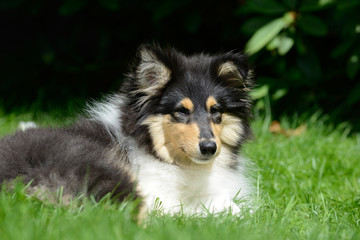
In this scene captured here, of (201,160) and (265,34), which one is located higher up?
(265,34)

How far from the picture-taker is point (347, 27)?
19.6ft

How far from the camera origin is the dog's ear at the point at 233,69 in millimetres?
4012

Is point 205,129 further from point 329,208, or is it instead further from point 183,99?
point 329,208

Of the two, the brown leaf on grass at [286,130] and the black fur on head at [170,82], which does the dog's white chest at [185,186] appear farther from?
the brown leaf on grass at [286,130]

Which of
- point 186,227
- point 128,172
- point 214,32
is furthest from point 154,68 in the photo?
point 214,32

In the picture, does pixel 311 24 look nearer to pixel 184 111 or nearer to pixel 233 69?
pixel 233 69

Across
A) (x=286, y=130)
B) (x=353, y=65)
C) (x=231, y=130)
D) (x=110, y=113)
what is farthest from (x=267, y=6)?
(x=110, y=113)

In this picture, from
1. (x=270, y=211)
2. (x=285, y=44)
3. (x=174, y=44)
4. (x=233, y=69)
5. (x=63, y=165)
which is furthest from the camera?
(x=174, y=44)

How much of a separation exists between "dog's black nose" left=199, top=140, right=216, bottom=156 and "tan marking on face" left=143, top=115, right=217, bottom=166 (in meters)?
0.13

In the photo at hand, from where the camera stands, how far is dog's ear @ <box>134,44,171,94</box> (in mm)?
3873

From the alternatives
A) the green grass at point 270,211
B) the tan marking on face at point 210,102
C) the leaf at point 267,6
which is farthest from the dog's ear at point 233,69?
the leaf at point 267,6

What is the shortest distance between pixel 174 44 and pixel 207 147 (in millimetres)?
4239

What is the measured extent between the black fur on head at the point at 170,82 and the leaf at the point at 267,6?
1986 millimetres

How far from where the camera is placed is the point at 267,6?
5887mm
